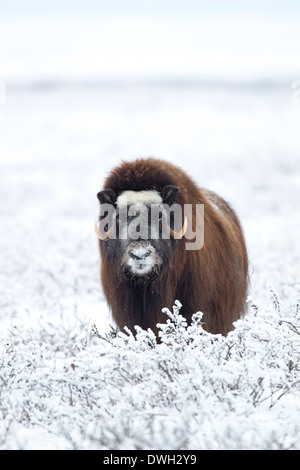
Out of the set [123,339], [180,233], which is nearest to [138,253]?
[180,233]

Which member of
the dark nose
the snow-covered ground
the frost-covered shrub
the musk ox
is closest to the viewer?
the frost-covered shrub

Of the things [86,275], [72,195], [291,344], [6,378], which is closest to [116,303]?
[6,378]

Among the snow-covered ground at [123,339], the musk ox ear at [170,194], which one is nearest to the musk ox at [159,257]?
the musk ox ear at [170,194]

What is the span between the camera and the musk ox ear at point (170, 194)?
428 centimetres

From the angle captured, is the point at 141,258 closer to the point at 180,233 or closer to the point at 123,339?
the point at 180,233

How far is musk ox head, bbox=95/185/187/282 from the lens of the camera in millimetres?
4180

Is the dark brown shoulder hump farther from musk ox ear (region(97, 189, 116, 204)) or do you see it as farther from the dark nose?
the dark nose

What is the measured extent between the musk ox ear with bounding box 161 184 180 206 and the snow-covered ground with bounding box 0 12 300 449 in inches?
39.8

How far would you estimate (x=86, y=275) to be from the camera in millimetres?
7758

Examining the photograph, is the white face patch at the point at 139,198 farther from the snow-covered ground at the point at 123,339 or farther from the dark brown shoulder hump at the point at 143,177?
the snow-covered ground at the point at 123,339

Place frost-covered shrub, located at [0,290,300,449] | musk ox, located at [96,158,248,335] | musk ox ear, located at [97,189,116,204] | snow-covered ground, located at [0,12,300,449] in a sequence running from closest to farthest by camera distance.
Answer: frost-covered shrub, located at [0,290,300,449] < snow-covered ground, located at [0,12,300,449] < musk ox, located at [96,158,248,335] < musk ox ear, located at [97,189,116,204]

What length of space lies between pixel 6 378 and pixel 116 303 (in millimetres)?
1155

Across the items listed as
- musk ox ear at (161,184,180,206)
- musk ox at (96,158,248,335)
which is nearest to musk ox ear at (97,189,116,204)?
musk ox at (96,158,248,335)
